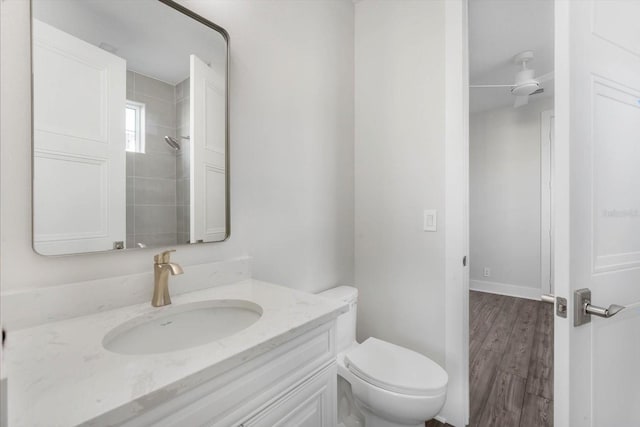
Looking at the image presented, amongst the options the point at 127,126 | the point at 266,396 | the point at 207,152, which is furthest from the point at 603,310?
the point at 127,126

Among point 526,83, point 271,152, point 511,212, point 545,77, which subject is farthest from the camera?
point 511,212

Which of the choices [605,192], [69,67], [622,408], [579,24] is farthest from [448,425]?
[69,67]

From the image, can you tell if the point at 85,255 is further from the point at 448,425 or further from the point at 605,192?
the point at 448,425

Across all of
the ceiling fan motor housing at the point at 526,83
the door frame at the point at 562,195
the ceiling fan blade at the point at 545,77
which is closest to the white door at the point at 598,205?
the door frame at the point at 562,195

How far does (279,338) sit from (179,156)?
78cm

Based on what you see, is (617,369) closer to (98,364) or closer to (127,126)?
(98,364)

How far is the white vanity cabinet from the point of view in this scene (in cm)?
53

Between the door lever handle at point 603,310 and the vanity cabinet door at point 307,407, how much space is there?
0.76 meters

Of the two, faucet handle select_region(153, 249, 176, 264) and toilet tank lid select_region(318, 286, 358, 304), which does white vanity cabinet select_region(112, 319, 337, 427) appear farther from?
toilet tank lid select_region(318, 286, 358, 304)

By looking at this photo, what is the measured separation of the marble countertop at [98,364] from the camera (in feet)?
1.47

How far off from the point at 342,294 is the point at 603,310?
3.53 ft

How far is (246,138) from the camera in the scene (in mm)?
1307

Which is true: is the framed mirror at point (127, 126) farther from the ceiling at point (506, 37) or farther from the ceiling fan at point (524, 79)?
the ceiling fan at point (524, 79)

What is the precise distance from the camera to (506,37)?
227 cm
